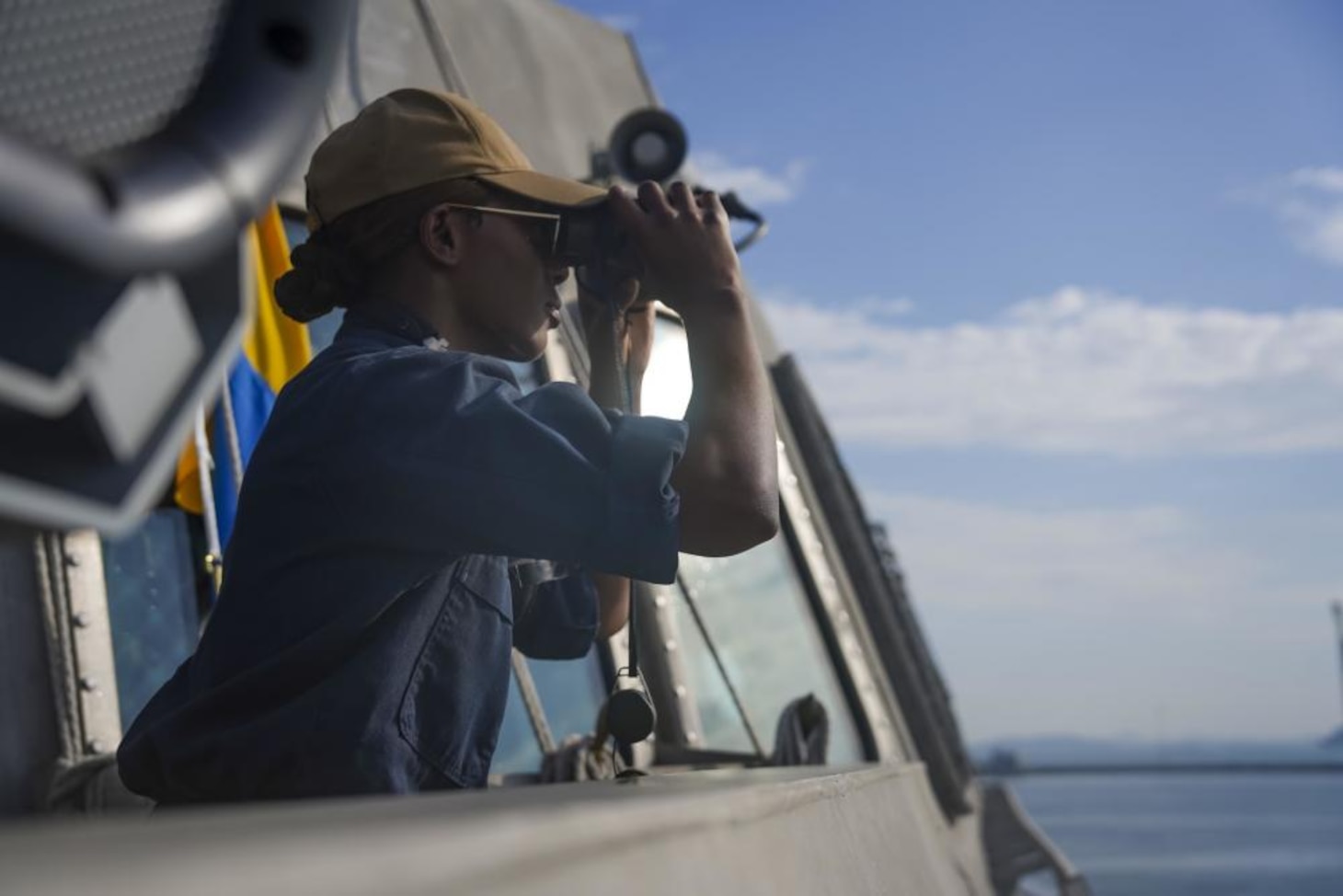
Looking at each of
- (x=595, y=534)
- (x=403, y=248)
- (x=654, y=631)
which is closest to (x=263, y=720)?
(x=595, y=534)

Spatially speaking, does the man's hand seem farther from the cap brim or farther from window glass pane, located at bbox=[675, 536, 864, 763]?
window glass pane, located at bbox=[675, 536, 864, 763]

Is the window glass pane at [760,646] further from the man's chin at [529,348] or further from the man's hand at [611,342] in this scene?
the man's chin at [529,348]

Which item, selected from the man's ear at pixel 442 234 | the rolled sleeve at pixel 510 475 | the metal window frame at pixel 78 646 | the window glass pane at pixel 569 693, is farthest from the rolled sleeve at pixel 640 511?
the window glass pane at pixel 569 693

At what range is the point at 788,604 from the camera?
4.70 m

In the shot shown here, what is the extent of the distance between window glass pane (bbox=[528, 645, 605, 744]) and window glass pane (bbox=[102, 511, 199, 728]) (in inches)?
33.0

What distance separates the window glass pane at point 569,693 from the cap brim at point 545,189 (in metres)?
2.00

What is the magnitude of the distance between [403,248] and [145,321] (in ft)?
4.42

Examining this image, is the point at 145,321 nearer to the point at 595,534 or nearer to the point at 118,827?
the point at 118,827

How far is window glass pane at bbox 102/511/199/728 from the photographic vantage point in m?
3.21

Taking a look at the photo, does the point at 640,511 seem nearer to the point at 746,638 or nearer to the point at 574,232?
the point at 574,232

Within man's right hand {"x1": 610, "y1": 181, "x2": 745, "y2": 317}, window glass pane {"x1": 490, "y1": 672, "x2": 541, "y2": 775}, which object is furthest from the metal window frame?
man's right hand {"x1": 610, "y1": 181, "x2": 745, "y2": 317}

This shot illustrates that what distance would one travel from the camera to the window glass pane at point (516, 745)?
3635mm

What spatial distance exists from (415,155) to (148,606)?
1.68 m

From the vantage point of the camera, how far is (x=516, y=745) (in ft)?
12.1
